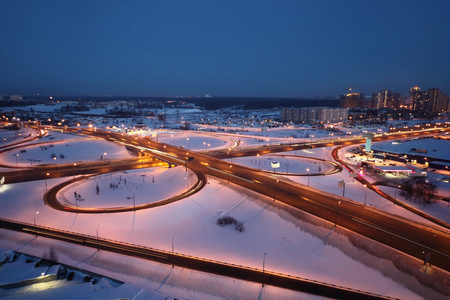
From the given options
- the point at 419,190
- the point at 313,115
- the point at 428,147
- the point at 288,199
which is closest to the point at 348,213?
the point at 288,199

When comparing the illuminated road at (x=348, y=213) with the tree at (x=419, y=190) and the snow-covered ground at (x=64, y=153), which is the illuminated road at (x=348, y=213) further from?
the snow-covered ground at (x=64, y=153)

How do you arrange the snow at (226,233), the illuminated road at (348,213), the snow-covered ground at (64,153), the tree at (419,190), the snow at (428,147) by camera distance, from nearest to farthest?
the snow at (226,233) → the illuminated road at (348,213) → the tree at (419,190) → the snow-covered ground at (64,153) → the snow at (428,147)

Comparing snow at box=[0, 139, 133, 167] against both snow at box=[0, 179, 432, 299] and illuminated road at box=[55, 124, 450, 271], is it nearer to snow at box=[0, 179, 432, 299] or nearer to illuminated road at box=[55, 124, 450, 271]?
snow at box=[0, 179, 432, 299]

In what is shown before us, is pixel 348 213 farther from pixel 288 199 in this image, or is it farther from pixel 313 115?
pixel 313 115

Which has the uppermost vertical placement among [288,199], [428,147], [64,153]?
[428,147]

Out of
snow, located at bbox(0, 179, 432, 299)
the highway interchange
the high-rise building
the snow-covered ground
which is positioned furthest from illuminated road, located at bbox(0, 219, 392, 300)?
the high-rise building

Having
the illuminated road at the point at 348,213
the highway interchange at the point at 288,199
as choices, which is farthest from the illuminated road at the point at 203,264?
the illuminated road at the point at 348,213

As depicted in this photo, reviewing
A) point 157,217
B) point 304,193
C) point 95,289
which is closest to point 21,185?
point 157,217

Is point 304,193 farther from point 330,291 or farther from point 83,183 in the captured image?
point 83,183

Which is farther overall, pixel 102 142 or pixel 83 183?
pixel 102 142
